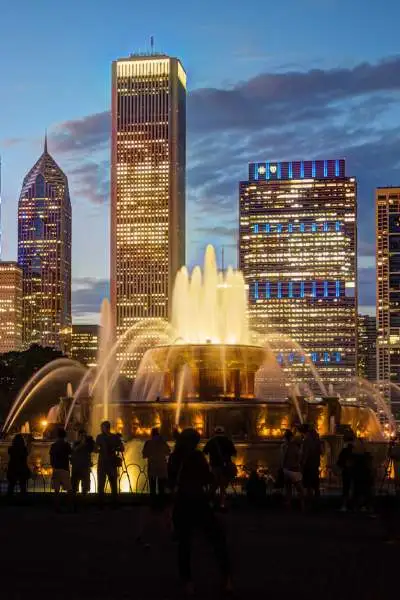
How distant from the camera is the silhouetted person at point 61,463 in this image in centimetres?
2122

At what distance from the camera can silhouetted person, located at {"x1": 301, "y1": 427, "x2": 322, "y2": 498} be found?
2145 centimetres

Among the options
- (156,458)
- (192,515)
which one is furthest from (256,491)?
(192,515)

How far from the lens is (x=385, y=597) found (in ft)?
36.9

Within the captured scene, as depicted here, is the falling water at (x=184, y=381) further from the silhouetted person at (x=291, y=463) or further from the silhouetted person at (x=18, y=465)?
the silhouetted person at (x=291, y=463)

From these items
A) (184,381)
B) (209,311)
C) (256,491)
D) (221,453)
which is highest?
(209,311)

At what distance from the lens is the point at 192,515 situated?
37.9ft

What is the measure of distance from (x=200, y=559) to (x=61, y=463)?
281 inches

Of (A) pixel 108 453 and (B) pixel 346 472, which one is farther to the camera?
(A) pixel 108 453

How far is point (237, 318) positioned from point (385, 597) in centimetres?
3924

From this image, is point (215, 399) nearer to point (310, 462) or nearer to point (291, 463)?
point (310, 462)

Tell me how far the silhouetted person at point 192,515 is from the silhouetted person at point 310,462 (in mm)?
9454

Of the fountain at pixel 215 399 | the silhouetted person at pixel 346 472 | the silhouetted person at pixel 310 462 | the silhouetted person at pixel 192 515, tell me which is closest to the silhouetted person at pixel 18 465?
the silhouetted person at pixel 310 462

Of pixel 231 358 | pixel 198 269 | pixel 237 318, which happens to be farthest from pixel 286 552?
pixel 198 269

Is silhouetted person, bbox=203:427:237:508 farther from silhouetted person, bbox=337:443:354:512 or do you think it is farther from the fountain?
the fountain
